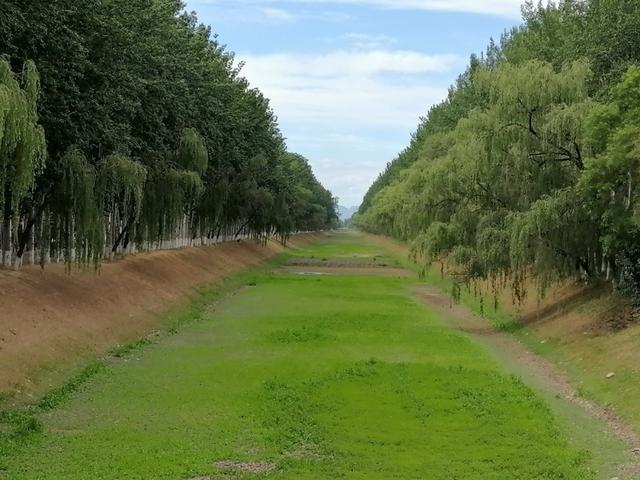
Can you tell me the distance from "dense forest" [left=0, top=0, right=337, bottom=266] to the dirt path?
11301 mm

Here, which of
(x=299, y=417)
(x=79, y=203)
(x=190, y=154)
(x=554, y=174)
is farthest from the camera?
(x=190, y=154)

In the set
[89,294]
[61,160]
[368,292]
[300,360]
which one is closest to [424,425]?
[300,360]

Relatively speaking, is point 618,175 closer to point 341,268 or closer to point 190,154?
point 190,154

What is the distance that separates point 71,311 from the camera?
70.5 feet

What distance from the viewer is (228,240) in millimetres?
64562

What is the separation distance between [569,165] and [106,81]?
1529cm

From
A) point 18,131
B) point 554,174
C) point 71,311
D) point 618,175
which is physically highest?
point 554,174

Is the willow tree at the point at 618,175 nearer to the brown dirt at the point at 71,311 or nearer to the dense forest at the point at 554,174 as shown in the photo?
the dense forest at the point at 554,174

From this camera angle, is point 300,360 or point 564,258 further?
point 564,258

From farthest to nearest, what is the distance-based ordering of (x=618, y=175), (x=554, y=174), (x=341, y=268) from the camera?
(x=341, y=268), (x=554, y=174), (x=618, y=175)

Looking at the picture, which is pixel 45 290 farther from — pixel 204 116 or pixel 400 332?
pixel 204 116

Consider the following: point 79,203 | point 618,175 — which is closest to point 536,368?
point 618,175

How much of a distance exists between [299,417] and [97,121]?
44.9 feet

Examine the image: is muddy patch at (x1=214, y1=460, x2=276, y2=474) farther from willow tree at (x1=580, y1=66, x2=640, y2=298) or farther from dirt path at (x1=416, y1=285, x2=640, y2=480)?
willow tree at (x1=580, y1=66, x2=640, y2=298)
